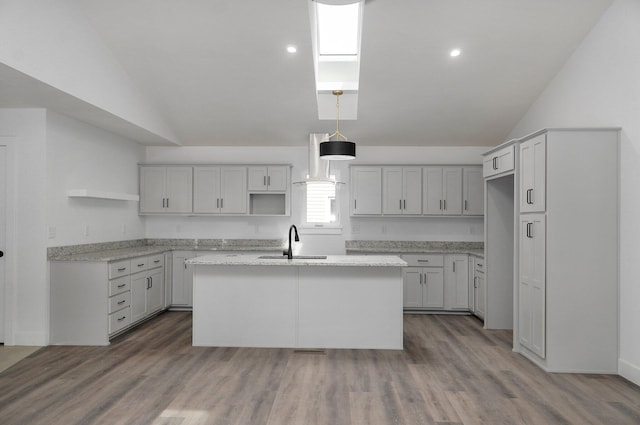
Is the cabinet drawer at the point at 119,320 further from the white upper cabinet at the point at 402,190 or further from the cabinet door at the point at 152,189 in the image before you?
the white upper cabinet at the point at 402,190

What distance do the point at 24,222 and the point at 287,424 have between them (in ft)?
12.0

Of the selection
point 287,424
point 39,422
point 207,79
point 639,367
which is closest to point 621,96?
point 639,367

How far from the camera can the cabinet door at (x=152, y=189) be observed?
6.82 meters

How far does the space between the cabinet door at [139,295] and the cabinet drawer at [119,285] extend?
13 cm

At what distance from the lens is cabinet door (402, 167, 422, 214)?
262 inches

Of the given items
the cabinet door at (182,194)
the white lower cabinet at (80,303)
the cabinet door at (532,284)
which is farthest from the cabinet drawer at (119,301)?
the cabinet door at (532,284)

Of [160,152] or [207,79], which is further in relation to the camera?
[160,152]

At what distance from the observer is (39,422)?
2.93 metres

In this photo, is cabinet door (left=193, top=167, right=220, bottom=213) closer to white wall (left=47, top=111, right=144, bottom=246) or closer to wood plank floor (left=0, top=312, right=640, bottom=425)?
white wall (left=47, top=111, right=144, bottom=246)

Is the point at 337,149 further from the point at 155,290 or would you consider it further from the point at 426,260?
the point at 155,290

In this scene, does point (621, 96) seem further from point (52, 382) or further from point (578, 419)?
point (52, 382)

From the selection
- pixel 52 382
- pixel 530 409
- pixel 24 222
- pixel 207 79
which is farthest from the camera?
pixel 207 79

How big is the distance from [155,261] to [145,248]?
1.50 ft

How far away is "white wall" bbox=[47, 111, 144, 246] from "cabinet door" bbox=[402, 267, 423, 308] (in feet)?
13.7
